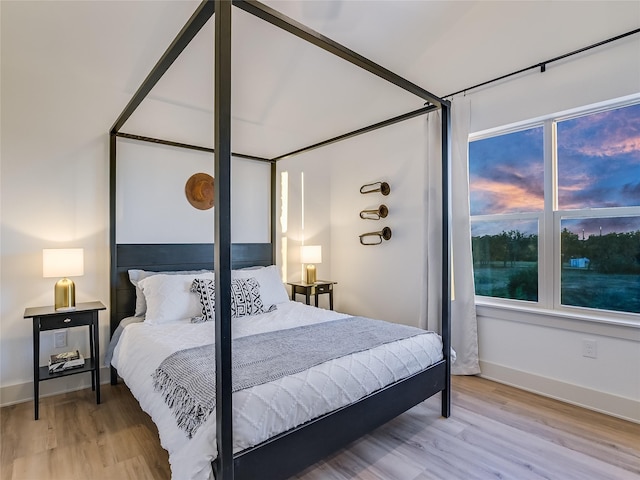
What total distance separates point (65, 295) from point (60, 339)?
47cm

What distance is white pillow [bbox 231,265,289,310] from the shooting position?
129 inches

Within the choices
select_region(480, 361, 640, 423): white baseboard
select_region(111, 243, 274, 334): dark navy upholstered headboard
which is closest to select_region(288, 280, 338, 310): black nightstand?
select_region(111, 243, 274, 334): dark navy upholstered headboard

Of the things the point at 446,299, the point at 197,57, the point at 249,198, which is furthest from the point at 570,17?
the point at 249,198

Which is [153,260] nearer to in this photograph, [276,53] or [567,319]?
[276,53]

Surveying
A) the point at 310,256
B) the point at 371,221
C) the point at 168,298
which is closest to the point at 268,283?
the point at 310,256

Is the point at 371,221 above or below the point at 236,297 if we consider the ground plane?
above

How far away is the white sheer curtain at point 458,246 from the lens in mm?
3152

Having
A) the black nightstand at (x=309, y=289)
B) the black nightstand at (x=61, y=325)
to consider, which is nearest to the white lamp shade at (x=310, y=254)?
the black nightstand at (x=309, y=289)

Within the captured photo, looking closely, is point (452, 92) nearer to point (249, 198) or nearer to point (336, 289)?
point (249, 198)

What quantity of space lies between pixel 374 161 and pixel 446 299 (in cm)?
209

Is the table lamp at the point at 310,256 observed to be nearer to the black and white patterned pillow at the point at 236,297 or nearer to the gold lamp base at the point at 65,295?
the black and white patterned pillow at the point at 236,297

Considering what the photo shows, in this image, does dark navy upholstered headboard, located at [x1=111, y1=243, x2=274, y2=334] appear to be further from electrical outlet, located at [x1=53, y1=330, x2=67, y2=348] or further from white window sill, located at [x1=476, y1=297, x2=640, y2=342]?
white window sill, located at [x1=476, y1=297, x2=640, y2=342]

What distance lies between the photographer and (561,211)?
2.84m

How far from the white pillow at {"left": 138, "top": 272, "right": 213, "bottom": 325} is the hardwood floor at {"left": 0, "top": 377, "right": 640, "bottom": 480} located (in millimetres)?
661
